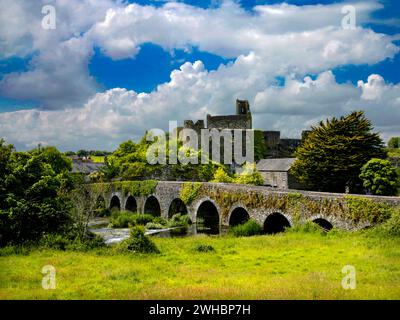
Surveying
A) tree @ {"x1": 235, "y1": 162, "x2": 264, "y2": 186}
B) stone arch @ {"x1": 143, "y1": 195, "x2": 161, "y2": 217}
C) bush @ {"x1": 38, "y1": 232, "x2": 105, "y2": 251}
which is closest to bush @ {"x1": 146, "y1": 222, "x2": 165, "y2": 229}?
stone arch @ {"x1": 143, "y1": 195, "x2": 161, "y2": 217}

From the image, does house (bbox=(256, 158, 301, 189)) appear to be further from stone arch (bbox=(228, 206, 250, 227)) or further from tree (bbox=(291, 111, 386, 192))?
stone arch (bbox=(228, 206, 250, 227))

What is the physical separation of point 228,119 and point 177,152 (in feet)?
49.0

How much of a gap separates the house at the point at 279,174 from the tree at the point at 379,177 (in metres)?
17.0

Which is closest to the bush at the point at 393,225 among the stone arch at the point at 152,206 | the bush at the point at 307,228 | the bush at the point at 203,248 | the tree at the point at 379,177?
the bush at the point at 307,228

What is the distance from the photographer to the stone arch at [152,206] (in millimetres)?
46844

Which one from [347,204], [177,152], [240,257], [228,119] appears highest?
[228,119]

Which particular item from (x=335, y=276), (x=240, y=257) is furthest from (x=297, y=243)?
(x=335, y=276)

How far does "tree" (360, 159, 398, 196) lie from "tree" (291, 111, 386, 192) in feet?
7.44

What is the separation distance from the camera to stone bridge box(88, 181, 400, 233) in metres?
21.6
